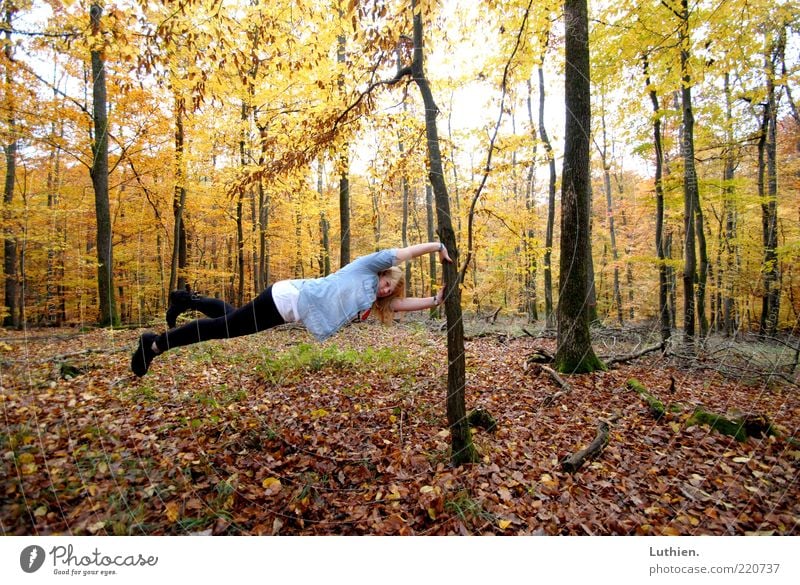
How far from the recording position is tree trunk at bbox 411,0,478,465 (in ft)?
9.71

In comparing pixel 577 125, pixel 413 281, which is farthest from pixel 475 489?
pixel 413 281

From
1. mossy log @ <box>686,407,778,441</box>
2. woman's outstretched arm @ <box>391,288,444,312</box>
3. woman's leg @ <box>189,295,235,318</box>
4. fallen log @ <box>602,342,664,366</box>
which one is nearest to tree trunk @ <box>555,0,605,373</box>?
fallen log @ <box>602,342,664,366</box>

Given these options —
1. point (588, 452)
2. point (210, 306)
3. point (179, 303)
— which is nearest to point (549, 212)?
point (588, 452)

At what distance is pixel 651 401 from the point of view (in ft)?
13.3

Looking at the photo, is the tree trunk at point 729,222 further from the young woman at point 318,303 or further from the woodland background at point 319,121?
the young woman at point 318,303

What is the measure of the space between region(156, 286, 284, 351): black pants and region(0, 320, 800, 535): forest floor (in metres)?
0.88

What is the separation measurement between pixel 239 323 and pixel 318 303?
84 centimetres

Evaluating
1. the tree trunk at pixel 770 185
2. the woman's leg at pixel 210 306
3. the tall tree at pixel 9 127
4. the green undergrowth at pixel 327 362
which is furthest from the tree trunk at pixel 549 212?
the tall tree at pixel 9 127

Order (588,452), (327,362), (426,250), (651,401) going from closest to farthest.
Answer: (426,250)
(588,452)
(651,401)
(327,362)

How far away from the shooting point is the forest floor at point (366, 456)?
7.77ft

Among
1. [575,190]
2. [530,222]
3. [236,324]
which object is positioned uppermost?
[530,222]

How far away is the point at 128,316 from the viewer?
55.8ft

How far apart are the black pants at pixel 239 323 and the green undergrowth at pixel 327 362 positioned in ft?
5.62

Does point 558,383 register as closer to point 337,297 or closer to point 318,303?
point 337,297
